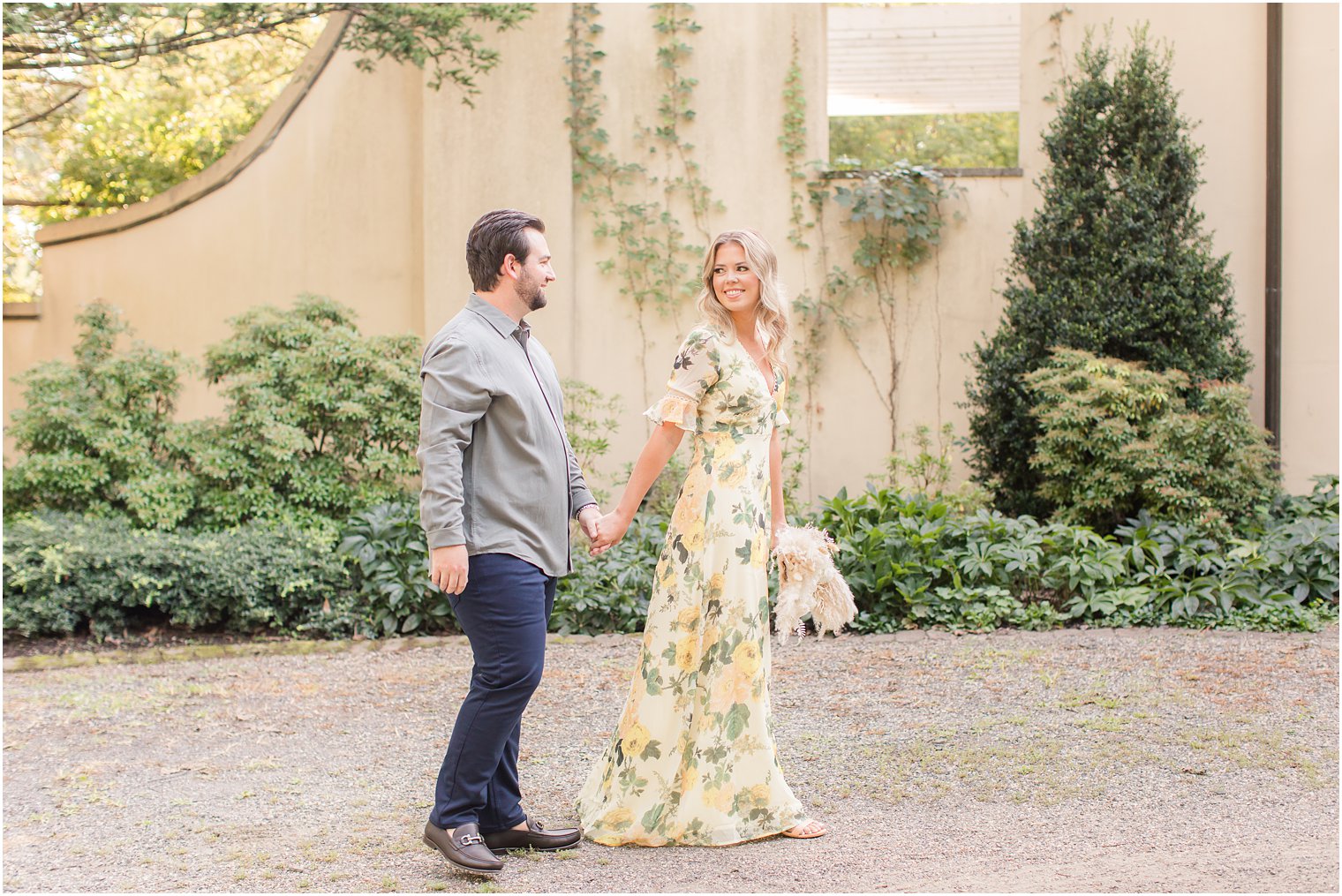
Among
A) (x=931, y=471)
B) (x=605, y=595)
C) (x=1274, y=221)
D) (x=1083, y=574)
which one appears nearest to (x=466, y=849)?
(x=605, y=595)

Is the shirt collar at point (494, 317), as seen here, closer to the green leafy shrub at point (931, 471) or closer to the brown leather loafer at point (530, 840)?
the brown leather loafer at point (530, 840)

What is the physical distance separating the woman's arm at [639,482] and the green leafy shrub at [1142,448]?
13.5ft

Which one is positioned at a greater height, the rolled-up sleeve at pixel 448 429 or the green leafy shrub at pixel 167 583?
the rolled-up sleeve at pixel 448 429

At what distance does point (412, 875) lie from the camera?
3062 millimetres

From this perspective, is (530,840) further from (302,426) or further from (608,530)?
(302,426)

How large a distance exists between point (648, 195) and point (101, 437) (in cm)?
399

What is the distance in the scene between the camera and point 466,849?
117 inches

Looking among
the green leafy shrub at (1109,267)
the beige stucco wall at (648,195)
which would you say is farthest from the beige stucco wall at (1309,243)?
the green leafy shrub at (1109,267)

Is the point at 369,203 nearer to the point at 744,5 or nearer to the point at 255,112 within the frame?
the point at 744,5

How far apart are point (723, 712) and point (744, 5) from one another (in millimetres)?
6318

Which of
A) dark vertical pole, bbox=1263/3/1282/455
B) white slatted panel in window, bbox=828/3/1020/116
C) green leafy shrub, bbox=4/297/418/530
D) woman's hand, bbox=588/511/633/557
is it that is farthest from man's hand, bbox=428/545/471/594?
white slatted panel in window, bbox=828/3/1020/116

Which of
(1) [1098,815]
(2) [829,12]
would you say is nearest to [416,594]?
(1) [1098,815]

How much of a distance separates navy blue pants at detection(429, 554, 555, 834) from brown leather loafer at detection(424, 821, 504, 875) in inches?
1.0

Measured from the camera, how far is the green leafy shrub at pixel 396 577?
6.05 m
